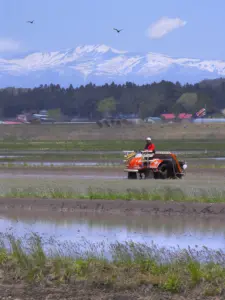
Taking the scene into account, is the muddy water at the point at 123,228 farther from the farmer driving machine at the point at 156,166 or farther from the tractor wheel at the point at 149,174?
the tractor wheel at the point at 149,174

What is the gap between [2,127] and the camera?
119 metres

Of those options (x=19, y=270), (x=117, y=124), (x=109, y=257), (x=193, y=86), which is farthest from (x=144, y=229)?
(x=193, y=86)

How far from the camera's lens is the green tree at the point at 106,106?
555 ft

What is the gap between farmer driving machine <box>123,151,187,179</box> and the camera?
31.8 meters

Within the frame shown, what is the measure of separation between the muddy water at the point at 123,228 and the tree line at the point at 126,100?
435 feet

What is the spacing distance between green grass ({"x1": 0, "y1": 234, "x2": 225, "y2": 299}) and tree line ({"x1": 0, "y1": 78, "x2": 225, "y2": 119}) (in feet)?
458

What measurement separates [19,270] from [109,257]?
1762 millimetres

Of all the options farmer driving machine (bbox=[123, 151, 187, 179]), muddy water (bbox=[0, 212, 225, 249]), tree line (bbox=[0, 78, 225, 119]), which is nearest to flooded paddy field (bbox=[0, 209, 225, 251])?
muddy water (bbox=[0, 212, 225, 249])

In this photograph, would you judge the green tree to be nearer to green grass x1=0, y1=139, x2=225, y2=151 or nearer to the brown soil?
the brown soil

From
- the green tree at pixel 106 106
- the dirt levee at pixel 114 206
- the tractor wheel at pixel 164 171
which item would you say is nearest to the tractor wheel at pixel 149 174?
the tractor wheel at pixel 164 171

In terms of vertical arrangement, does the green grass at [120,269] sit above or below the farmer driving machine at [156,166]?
above

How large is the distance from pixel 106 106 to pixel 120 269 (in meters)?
159

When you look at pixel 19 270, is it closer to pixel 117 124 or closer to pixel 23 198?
pixel 23 198

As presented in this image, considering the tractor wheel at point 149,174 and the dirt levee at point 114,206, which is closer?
the dirt levee at point 114,206
